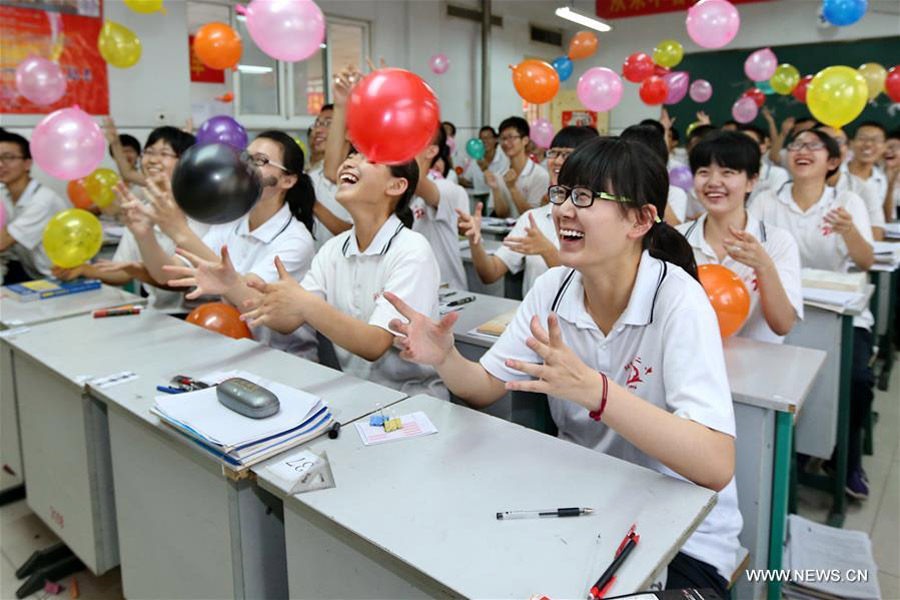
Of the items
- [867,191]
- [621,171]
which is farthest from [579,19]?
[621,171]

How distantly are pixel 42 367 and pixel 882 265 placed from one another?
364cm

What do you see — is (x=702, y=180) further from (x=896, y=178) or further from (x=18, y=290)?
(x=896, y=178)

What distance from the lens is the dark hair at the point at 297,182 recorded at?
2297mm

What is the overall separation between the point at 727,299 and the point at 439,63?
265 inches

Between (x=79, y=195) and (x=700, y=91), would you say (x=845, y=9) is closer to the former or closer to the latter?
(x=700, y=91)

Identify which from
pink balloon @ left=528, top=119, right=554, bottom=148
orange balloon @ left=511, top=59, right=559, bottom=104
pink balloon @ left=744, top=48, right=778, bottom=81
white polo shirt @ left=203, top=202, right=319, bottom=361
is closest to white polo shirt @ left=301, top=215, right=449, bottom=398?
white polo shirt @ left=203, top=202, right=319, bottom=361

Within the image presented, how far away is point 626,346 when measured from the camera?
4.57ft

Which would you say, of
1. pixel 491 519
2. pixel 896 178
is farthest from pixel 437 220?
pixel 896 178

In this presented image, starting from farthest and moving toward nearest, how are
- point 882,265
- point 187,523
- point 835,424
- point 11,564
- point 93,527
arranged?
1. point 882,265
2. point 835,424
3. point 11,564
4. point 93,527
5. point 187,523

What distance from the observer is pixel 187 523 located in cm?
143

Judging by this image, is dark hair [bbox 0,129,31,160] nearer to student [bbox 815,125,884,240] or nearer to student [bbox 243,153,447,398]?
student [bbox 243,153,447,398]

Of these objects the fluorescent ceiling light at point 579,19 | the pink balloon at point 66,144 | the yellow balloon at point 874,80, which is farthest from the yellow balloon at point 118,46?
the yellow balloon at point 874,80

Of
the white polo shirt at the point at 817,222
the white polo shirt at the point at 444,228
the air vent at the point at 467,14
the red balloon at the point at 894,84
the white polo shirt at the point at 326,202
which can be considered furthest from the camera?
the air vent at the point at 467,14

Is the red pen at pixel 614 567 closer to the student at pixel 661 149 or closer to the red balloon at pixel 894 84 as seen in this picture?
the student at pixel 661 149
